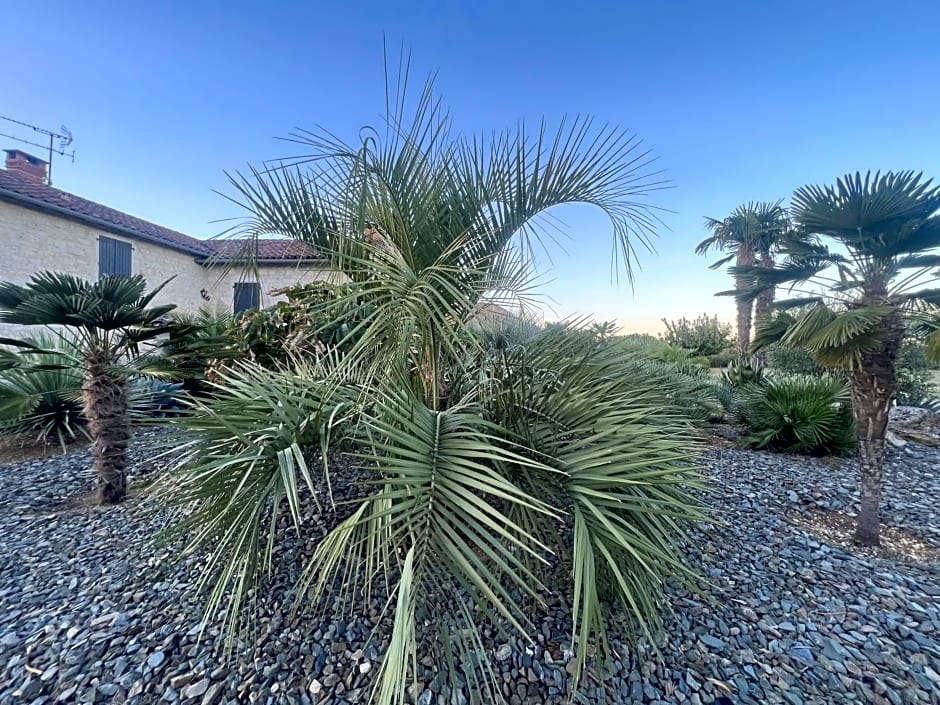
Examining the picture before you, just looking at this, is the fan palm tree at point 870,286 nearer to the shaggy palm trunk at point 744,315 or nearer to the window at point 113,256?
the shaggy palm trunk at point 744,315

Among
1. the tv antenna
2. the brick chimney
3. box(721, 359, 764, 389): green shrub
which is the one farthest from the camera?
the tv antenna

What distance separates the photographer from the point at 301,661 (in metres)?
1.70

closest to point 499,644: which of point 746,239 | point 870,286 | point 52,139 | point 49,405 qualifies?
point 870,286

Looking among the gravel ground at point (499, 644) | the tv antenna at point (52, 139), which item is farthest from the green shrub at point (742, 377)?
the tv antenna at point (52, 139)

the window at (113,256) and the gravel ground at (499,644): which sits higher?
the window at (113,256)

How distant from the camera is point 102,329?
3.14 metres

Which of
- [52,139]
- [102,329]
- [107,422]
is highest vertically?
[52,139]

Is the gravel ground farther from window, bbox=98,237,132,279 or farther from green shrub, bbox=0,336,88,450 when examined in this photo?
window, bbox=98,237,132,279

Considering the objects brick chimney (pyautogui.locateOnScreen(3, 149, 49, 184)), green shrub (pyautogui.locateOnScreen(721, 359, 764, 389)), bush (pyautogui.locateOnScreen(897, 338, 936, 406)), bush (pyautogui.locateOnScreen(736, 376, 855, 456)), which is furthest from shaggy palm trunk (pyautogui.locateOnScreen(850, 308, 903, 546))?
brick chimney (pyautogui.locateOnScreen(3, 149, 49, 184))

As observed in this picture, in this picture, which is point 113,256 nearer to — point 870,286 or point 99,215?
point 99,215

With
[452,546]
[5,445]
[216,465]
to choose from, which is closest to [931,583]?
[452,546]

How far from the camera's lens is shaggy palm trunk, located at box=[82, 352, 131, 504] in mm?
3229

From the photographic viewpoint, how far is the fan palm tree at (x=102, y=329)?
9.63 feet

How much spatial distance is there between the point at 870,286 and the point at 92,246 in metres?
14.5
